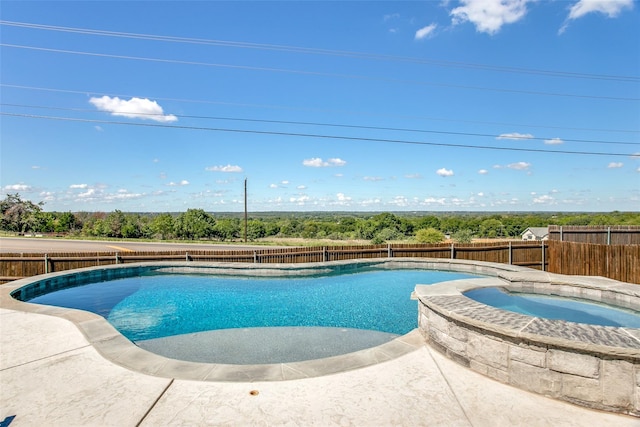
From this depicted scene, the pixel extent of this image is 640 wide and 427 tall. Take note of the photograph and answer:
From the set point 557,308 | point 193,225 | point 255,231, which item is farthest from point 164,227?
point 557,308

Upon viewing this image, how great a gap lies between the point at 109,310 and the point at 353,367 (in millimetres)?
6355

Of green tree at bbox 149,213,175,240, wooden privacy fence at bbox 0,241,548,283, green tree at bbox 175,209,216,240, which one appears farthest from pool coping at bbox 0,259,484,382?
green tree at bbox 149,213,175,240

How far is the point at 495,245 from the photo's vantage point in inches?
502

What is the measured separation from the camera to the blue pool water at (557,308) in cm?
475

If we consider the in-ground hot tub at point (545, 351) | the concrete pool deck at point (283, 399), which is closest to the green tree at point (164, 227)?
the concrete pool deck at point (283, 399)

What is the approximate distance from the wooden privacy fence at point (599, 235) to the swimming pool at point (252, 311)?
806 centimetres

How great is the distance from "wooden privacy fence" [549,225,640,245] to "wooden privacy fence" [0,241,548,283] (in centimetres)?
365

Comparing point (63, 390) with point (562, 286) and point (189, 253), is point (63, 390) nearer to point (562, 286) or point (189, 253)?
point (562, 286)

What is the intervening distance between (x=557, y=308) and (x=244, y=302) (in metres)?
6.54

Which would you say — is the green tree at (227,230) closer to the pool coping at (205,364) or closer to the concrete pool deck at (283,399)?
the pool coping at (205,364)

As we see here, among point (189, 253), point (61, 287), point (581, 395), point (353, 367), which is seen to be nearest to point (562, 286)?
point (581, 395)

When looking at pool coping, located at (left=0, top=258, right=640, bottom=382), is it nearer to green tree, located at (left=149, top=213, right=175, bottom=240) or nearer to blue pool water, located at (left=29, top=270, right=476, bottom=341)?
blue pool water, located at (left=29, top=270, right=476, bottom=341)

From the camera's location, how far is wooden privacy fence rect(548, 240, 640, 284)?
355 inches

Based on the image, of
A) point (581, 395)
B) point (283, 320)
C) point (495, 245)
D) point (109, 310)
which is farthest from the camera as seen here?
point (495, 245)
